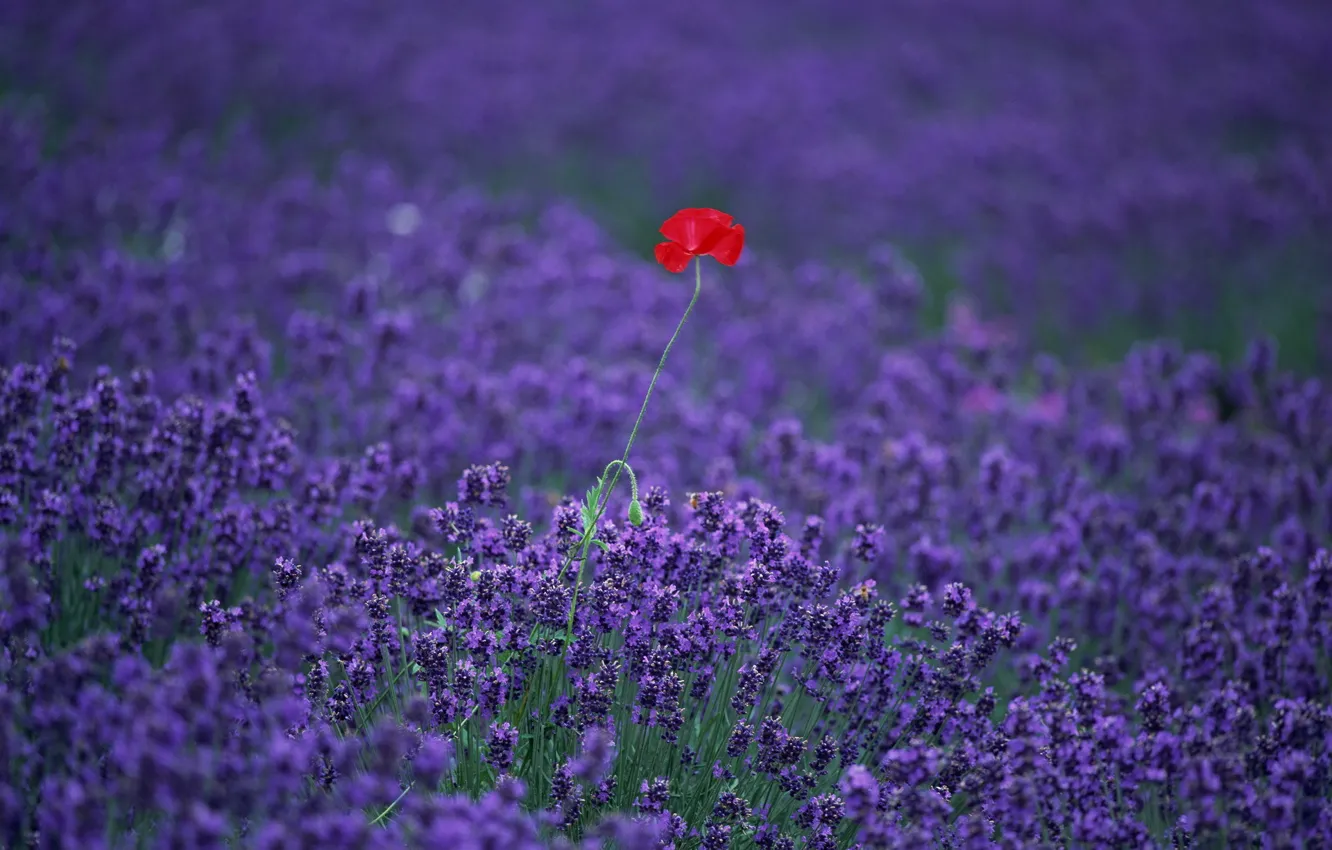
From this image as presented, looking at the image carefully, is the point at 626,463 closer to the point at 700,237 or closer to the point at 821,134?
the point at 700,237

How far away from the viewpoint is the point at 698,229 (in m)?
2.55

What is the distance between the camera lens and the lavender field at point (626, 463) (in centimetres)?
242

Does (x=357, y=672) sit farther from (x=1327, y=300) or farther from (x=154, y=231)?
(x=1327, y=300)

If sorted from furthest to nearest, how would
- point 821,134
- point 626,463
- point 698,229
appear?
point 821,134
point 626,463
point 698,229

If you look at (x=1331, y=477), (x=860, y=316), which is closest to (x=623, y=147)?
(x=860, y=316)

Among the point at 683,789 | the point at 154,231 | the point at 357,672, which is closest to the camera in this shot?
the point at 357,672

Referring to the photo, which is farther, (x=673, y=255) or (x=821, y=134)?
(x=821, y=134)

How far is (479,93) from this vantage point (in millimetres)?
10055

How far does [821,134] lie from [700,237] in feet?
28.1

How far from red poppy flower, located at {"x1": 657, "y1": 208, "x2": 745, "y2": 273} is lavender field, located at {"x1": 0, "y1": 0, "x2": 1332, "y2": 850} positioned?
0.01m

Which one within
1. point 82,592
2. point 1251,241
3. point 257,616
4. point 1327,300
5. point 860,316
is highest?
point 1251,241

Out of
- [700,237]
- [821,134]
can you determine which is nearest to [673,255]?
[700,237]

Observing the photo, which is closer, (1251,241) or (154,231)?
(154,231)

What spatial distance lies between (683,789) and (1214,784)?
1.23 metres
